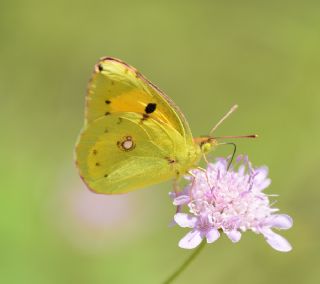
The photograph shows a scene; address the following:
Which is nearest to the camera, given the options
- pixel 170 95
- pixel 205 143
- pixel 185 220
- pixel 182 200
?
pixel 185 220

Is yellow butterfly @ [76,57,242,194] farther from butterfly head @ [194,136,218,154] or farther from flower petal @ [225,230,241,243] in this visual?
flower petal @ [225,230,241,243]

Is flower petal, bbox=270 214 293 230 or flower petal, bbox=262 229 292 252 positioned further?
flower petal, bbox=270 214 293 230

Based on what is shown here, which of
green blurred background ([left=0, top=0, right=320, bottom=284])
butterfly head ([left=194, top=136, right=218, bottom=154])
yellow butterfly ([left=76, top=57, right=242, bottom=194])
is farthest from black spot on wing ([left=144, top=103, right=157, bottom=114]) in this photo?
green blurred background ([left=0, top=0, right=320, bottom=284])

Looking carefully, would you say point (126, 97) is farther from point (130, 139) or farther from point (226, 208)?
point (226, 208)

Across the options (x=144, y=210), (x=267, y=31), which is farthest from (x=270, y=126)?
(x=144, y=210)

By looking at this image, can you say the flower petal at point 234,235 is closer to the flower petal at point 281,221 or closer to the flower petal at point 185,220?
the flower petal at point 185,220

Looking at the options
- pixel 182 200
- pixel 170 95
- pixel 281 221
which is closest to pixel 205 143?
pixel 182 200

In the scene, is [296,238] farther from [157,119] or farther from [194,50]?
[194,50]
